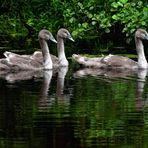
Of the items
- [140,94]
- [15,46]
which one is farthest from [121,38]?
[140,94]

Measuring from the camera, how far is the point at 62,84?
60.6 feet

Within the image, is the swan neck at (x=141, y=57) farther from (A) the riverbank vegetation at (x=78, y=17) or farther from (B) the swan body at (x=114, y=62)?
(A) the riverbank vegetation at (x=78, y=17)

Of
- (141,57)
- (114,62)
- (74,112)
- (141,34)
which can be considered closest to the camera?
(74,112)

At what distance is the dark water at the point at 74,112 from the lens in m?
11.2

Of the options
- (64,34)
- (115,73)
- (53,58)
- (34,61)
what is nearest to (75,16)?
(64,34)


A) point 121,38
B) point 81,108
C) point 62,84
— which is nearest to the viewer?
point 81,108

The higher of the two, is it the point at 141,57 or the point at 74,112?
the point at 141,57

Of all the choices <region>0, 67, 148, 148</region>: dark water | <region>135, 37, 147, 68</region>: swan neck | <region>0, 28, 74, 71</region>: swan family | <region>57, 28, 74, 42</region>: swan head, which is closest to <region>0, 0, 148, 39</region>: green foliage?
<region>135, 37, 147, 68</region>: swan neck

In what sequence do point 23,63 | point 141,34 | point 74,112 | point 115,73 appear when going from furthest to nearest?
A: point 141,34 → point 23,63 → point 115,73 → point 74,112

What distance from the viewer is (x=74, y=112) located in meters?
13.7

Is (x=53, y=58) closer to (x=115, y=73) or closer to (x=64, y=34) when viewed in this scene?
(x=64, y=34)

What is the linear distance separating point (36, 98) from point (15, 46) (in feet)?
49.0

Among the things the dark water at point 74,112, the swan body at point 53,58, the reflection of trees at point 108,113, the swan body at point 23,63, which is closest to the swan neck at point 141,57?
the swan body at point 53,58

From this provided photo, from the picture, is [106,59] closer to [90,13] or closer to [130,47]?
[90,13]
